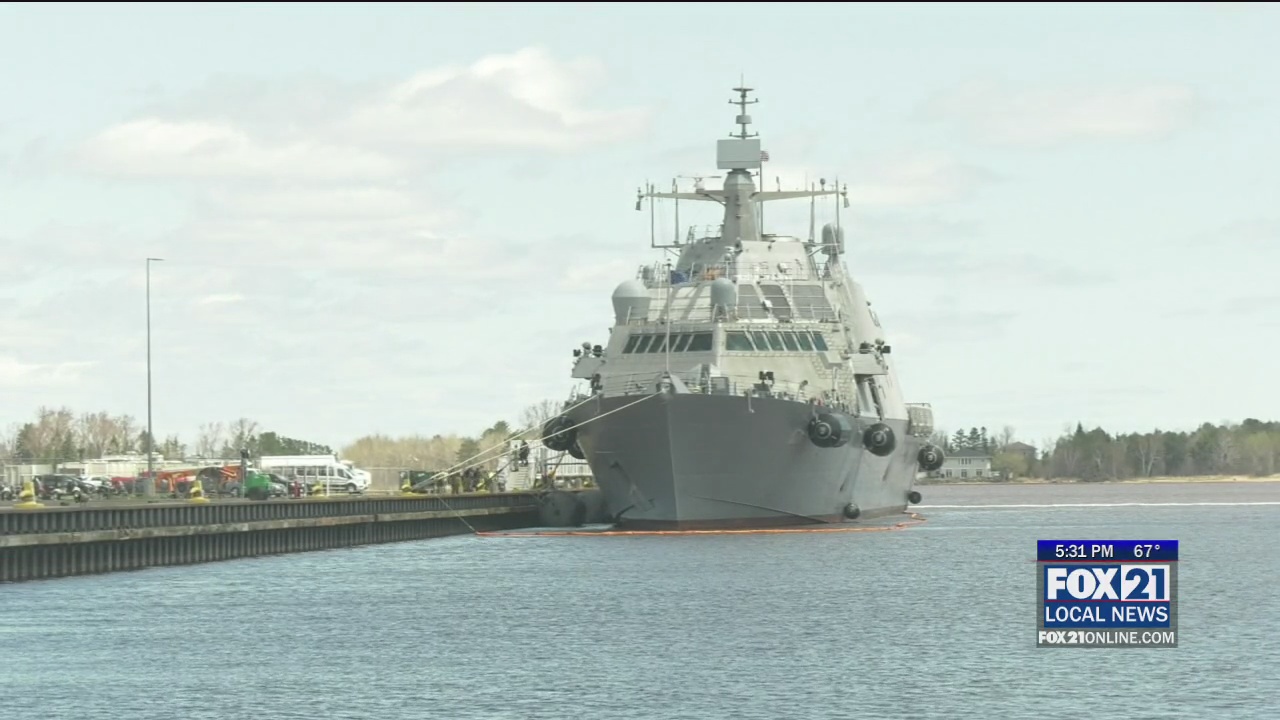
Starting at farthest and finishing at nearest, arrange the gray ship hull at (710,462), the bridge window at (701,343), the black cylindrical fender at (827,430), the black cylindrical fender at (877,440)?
the black cylindrical fender at (877,440), the bridge window at (701,343), the black cylindrical fender at (827,430), the gray ship hull at (710,462)

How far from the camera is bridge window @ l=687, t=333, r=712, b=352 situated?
6962cm

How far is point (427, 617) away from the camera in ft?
151

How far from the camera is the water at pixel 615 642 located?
33.7 m

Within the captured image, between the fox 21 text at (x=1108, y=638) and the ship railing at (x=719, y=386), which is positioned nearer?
the fox 21 text at (x=1108, y=638)

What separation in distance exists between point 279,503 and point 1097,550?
38.9m

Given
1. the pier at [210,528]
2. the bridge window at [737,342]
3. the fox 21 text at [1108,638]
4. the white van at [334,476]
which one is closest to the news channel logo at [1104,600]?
the fox 21 text at [1108,638]

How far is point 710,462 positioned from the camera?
65750mm

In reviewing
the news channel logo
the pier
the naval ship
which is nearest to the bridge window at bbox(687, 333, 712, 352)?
the naval ship

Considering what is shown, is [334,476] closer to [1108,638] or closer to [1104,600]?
[1108,638]

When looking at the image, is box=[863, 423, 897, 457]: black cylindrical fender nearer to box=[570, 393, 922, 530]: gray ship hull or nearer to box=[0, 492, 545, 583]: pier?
box=[570, 393, 922, 530]: gray ship hull

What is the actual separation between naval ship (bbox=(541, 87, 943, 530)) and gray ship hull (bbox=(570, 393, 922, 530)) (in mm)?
46

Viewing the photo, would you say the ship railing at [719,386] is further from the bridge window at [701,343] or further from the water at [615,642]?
the water at [615,642]

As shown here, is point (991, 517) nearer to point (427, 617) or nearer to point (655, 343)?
point (655, 343)

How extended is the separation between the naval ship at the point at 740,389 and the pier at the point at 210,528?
22.4 feet
